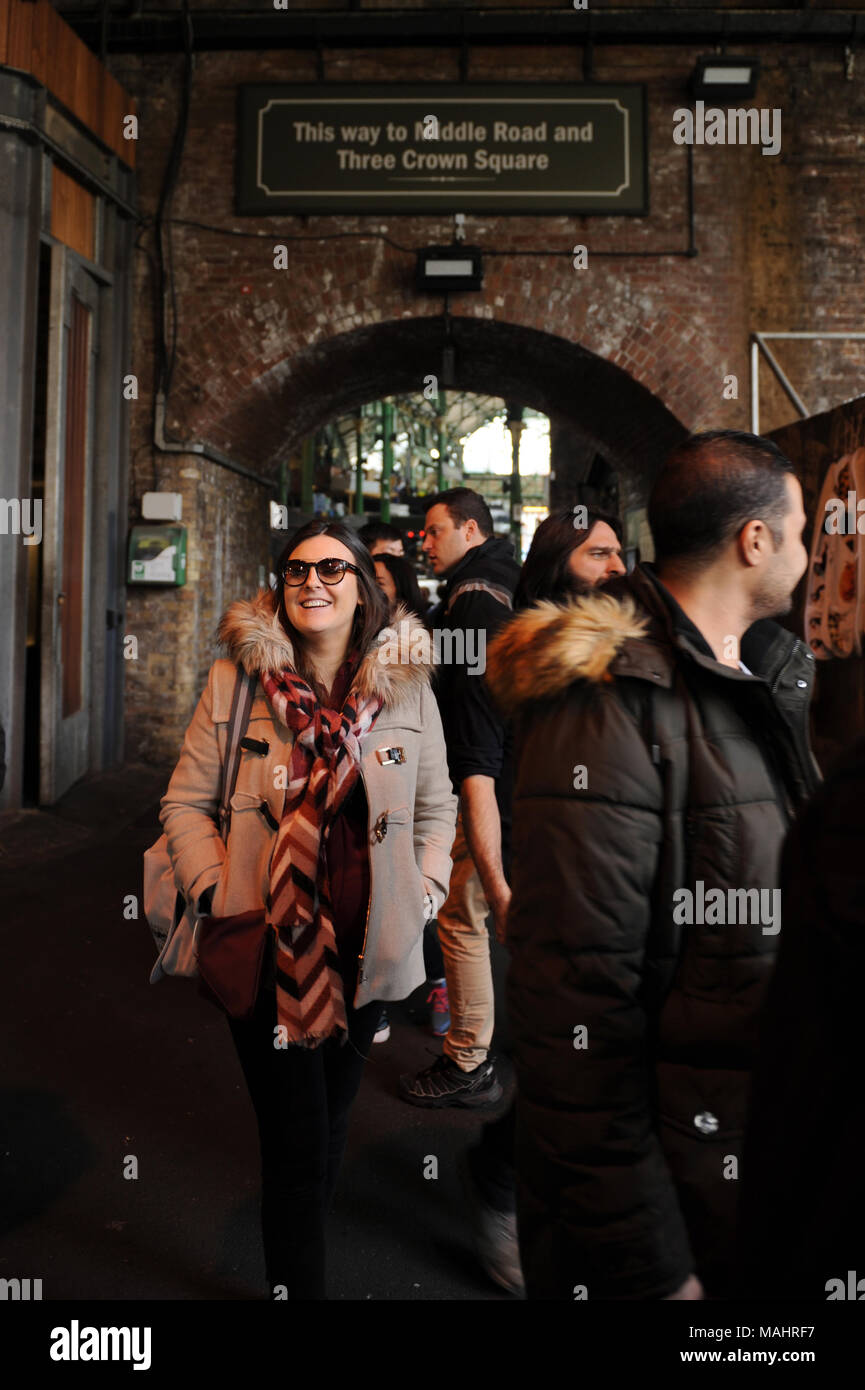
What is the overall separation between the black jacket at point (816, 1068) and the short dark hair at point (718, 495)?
0.72m

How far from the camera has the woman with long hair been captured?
2115mm

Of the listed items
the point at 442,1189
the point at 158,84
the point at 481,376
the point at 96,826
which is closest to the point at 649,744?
Result: the point at 442,1189

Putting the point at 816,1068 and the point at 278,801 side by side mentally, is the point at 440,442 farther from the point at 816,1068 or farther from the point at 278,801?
the point at 816,1068

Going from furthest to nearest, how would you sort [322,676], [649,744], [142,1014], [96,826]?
[96,826], [142,1014], [322,676], [649,744]

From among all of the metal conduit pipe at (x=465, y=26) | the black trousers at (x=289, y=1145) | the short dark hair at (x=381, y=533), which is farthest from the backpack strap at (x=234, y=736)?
the metal conduit pipe at (x=465, y=26)

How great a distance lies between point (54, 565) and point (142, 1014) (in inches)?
169

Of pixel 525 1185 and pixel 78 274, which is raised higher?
pixel 78 274

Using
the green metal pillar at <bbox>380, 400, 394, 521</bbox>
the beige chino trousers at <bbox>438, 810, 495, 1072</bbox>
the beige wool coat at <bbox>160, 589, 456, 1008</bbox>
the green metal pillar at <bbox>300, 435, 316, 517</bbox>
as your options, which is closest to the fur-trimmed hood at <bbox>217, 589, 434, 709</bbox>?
the beige wool coat at <bbox>160, 589, 456, 1008</bbox>

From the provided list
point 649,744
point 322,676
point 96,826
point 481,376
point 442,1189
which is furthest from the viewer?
point 481,376

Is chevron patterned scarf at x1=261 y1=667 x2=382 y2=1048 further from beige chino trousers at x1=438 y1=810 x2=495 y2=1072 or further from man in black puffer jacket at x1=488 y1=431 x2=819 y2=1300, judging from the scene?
beige chino trousers at x1=438 y1=810 x2=495 y2=1072

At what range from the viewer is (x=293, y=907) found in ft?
6.87

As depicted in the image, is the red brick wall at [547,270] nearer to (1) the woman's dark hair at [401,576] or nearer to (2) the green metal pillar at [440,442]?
(1) the woman's dark hair at [401,576]

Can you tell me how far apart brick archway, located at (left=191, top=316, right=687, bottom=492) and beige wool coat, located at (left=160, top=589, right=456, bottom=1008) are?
7.26 metres
